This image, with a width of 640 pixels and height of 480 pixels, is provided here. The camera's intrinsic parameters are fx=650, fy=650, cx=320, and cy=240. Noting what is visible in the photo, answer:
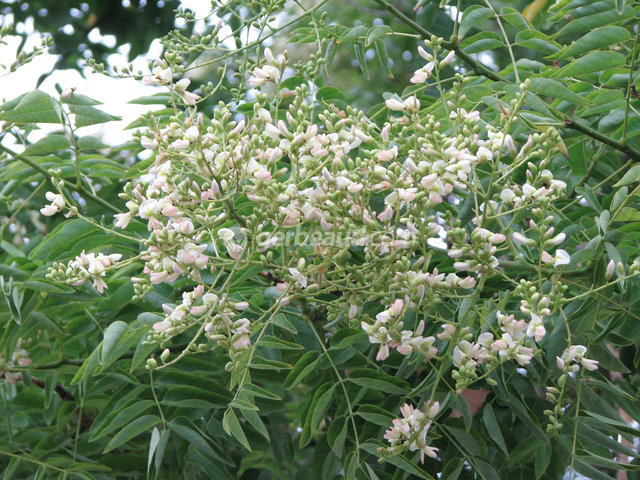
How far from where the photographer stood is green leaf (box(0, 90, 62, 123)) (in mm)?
1079

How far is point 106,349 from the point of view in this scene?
3.14 ft

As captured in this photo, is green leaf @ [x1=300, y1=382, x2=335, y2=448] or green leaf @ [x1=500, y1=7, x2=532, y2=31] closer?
green leaf @ [x1=300, y1=382, x2=335, y2=448]

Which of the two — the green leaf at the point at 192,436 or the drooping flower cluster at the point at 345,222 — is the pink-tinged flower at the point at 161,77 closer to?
the drooping flower cluster at the point at 345,222

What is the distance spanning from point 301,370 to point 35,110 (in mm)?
629

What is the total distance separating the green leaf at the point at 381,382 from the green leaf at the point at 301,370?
7cm

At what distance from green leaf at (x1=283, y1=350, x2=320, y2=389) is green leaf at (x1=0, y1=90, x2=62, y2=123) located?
57cm

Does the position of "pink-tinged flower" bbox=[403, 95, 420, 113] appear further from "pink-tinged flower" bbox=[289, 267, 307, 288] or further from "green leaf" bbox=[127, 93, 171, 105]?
"green leaf" bbox=[127, 93, 171, 105]

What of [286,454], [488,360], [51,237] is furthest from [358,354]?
[51,237]

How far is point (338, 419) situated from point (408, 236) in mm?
359

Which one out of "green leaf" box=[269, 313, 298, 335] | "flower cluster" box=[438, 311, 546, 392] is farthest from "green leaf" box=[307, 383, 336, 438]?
"flower cluster" box=[438, 311, 546, 392]

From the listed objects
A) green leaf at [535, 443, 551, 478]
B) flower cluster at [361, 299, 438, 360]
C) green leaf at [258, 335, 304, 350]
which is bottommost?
green leaf at [535, 443, 551, 478]

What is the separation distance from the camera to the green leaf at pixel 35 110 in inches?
42.5

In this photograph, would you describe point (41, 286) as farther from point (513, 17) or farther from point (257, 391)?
point (513, 17)

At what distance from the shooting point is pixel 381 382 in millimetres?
1032
